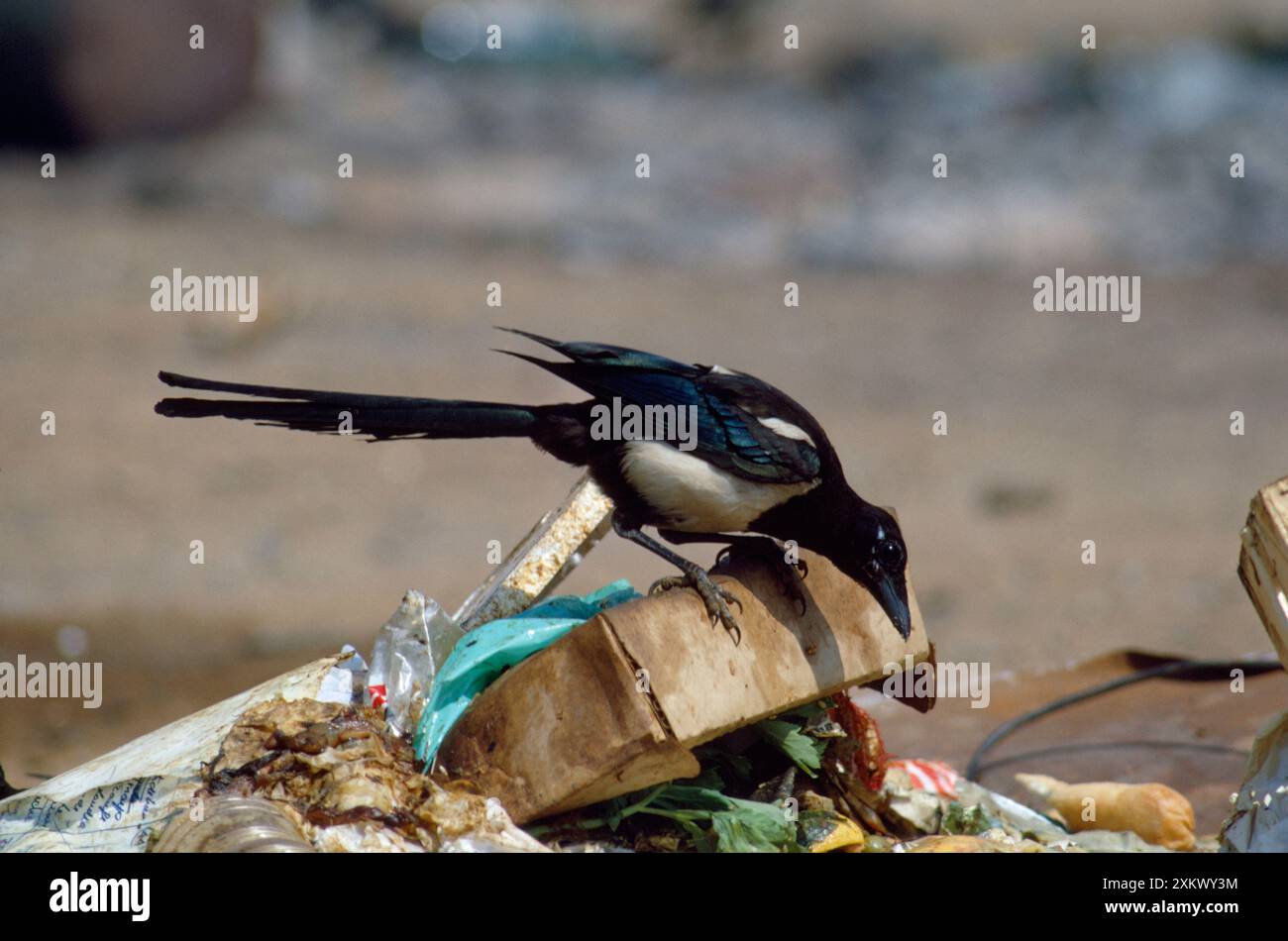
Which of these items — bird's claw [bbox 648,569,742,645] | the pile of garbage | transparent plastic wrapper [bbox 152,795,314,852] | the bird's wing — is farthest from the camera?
the bird's wing

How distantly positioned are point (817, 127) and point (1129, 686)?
13.8 m

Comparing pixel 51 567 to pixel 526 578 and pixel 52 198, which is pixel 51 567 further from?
pixel 52 198

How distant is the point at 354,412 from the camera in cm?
374

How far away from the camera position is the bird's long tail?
3598mm

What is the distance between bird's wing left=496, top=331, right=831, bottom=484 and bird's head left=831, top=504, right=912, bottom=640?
210 millimetres

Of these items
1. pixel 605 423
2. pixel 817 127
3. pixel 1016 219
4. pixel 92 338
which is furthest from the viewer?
pixel 817 127

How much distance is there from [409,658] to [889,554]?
49.0 inches

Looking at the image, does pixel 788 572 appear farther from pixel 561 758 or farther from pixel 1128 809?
pixel 1128 809

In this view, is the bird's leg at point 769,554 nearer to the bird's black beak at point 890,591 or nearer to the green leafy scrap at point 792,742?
the bird's black beak at point 890,591

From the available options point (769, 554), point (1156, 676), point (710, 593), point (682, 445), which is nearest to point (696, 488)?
point (682, 445)

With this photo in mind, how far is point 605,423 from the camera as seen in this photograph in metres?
3.98

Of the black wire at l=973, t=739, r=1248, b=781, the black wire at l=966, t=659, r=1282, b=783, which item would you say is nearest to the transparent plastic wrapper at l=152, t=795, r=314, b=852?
the black wire at l=973, t=739, r=1248, b=781

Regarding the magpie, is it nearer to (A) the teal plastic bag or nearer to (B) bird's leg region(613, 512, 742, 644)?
(B) bird's leg region(613, 512, 742, 644)
